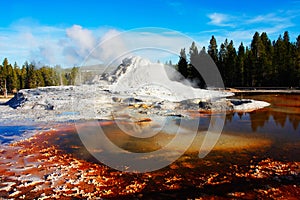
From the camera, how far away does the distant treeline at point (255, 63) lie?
53.2 meters

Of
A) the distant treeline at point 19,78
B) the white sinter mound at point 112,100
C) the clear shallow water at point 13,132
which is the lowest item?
the clear shallow water at point 13,132

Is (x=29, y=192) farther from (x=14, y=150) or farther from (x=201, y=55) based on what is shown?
(x=201, y=55)

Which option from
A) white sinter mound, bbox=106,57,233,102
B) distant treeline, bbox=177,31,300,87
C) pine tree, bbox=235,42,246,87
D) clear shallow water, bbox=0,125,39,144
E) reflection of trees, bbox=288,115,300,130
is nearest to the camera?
clear shallow water, bbox=0,125,39,144

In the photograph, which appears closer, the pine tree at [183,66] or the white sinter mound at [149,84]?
the white sinter mound at [149,84]

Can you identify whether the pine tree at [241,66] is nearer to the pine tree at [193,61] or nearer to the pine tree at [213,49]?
the pine tree at [213,49]

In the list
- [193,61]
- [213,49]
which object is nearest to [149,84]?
[193,61]

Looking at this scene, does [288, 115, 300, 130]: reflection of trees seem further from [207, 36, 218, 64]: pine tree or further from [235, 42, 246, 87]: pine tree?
[207, 36, 218, 64]: pine tree

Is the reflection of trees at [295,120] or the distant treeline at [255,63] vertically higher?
the distant treeline at [255,63]

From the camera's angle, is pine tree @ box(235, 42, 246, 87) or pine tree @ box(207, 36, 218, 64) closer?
pine tree @ box(235, 42, 246, 87)

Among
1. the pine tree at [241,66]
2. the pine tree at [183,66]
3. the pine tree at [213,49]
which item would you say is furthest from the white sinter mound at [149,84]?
the pine tree at [213,49]

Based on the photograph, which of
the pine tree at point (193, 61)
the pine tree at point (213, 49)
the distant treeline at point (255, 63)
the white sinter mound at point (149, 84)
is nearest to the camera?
the white sinter mound at point (149, 84)

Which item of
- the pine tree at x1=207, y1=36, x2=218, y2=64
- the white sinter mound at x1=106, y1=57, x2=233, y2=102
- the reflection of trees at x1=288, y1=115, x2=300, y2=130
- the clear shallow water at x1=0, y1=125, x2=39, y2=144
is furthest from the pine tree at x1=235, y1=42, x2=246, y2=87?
the clear shallow water at x1=0, y1=125, x2=39, y2=144

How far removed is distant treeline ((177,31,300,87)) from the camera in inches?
2095

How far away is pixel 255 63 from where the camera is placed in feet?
189
